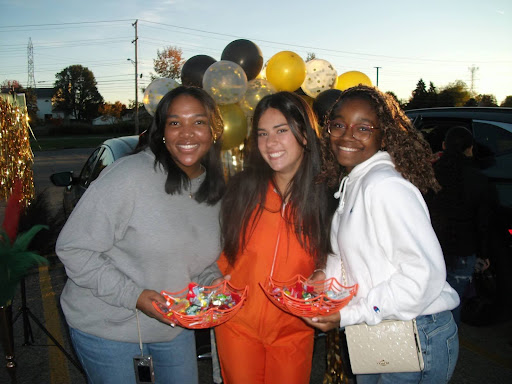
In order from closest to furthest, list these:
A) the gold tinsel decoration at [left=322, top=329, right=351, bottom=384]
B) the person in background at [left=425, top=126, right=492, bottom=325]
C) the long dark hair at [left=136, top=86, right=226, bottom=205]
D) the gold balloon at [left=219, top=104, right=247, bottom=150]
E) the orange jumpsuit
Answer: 1. the long dark hair at [left=136, top=86, right=226, bottom=205]
2. the orange jumpsuit
3. the gold tinsel decoration at [left=322, top=329, right=351, bottom=384]
4. the person in background at [left=425, top=126, right=492, bottom=325]
5. the gold balloon at [left=219, top=104, right=247, bottom=150]

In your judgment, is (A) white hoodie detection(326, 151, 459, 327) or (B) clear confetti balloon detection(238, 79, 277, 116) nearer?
(A) white hoodie detection(326, 151, 459, 327)

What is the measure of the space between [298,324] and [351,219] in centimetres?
75

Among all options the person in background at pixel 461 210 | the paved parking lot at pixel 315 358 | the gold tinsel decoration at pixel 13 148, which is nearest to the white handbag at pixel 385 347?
the paved parking lot at pixel 315 358

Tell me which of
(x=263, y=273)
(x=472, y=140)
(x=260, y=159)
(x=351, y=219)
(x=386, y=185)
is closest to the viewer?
(x=386, y=185)

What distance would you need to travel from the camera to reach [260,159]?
7.79ft

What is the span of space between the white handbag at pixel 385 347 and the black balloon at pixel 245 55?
3155mm

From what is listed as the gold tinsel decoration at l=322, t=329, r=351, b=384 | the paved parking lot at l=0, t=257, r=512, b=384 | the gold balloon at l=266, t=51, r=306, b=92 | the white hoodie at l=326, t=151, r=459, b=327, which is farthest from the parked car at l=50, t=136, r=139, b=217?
the white hoodie at l=326, t=151, r=459, b=327

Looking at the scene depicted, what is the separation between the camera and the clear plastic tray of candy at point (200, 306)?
1.67m

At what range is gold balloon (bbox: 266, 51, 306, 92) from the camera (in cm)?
408

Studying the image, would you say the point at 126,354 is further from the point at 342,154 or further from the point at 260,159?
the point at 342,154

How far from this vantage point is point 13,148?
548 centimetres

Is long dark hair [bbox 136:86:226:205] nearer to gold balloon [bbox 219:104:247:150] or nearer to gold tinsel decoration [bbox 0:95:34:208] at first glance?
gold balloon [bbox 219:104:247:150]

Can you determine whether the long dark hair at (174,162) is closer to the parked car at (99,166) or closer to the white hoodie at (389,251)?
the white hoodie at (389,251)

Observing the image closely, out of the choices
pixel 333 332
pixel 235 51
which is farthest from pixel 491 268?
pixel 235 51
